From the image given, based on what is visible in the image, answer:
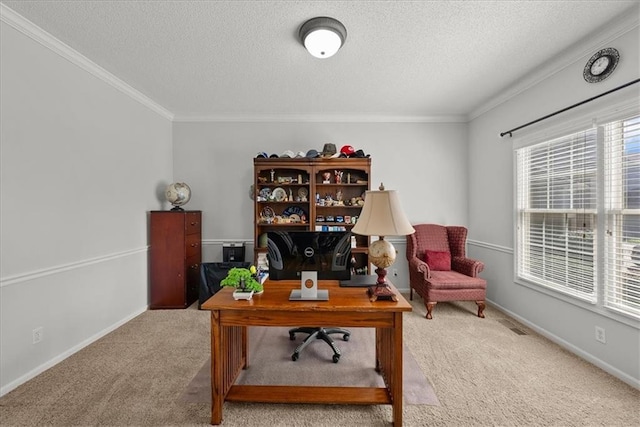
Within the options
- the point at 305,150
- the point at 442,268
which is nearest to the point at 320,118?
the point at 305,150

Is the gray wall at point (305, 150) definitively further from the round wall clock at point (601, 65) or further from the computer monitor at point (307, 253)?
the computer monitor at point (307, 253)

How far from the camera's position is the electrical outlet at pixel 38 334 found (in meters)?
2.21

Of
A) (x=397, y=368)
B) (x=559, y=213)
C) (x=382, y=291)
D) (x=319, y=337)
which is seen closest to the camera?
(x=397, y=368)

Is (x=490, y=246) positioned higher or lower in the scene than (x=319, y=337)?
higher

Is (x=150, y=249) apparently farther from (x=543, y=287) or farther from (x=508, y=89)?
(x=508, y=89)

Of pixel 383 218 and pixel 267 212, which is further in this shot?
pixel 267 212

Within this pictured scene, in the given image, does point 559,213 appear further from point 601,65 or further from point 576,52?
point 576,52

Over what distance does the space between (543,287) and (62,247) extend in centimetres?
455

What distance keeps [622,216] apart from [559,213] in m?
0.59

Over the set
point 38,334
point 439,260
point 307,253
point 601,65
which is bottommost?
point 38,334

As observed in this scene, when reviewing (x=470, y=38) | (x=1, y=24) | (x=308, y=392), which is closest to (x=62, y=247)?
(x=1, y=24)

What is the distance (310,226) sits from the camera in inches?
157

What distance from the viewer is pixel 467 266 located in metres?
3.64

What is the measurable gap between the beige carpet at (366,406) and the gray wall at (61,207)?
0.34 m
